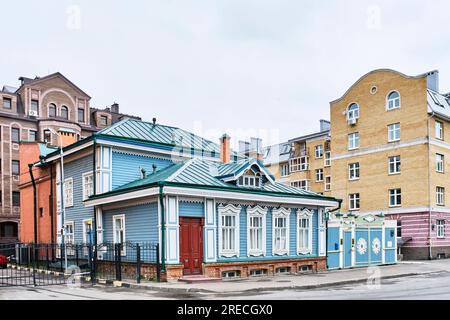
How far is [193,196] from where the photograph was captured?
21984 millimetres

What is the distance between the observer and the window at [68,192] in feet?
97.0

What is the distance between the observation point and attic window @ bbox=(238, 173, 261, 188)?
25.0m

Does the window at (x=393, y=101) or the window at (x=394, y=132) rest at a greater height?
the window at (x=393, y=101)

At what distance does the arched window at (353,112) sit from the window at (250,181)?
2309 cm

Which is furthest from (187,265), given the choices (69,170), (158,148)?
(69,170)

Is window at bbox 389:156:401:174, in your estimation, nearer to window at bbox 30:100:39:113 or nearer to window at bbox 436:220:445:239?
window at bbox 436:220:445:239

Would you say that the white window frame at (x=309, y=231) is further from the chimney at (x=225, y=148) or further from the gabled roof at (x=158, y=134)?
the gabled roof at (x=158, y=134)

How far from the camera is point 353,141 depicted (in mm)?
46219

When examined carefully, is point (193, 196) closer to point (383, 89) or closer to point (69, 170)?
point (69, 170)

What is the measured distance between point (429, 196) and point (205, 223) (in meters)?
24.0

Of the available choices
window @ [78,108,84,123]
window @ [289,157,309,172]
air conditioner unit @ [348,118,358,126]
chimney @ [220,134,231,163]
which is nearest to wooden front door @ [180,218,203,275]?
chimney @ [220,134,231,163]

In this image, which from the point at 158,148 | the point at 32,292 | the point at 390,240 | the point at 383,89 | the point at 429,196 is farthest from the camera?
the point at 383,89

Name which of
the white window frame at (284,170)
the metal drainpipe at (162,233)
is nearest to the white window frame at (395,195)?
the white window frame at (284,170)
